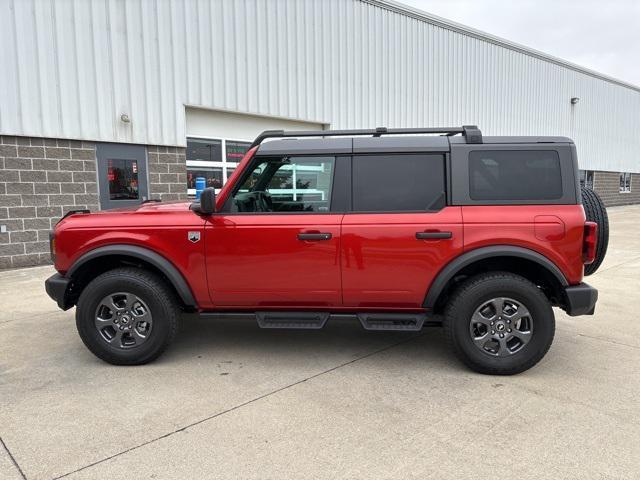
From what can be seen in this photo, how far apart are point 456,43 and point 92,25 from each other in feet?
36.5

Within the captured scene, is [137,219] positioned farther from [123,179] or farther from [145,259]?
[123,179]

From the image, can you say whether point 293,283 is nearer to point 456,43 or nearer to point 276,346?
point 276,346

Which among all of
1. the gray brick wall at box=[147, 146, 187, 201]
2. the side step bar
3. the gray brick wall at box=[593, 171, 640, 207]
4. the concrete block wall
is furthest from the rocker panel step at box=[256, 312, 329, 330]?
the gray brick wall at box=[593, 171, 640, 207]

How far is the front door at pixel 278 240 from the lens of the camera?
3.61m

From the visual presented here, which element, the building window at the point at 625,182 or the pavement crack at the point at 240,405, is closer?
the pavement crack at the point at 240,405

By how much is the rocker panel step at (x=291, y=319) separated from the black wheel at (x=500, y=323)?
994 millimetres

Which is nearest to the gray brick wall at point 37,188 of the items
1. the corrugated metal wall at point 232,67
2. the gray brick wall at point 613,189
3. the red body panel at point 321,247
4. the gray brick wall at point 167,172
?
the corrugated metal wall at point 232,67

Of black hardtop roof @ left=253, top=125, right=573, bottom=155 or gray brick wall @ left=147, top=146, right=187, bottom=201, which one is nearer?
black hardtop roof @ left=253, top=125, right=573, bottom=155

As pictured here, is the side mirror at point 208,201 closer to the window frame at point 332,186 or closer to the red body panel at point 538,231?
the window frame at point 332,186

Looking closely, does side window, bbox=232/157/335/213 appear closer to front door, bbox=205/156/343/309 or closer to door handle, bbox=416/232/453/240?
front door, bbox=205/156/343/309

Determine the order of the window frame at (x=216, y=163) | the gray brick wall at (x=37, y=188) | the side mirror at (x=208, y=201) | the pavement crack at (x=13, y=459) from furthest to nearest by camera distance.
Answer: the window frame at (x=216, y=163)
the gray brick wall at (x=37, y=188)
the side mirror at (x=208, y=201)
the pavement crack at (x=13, y=459)

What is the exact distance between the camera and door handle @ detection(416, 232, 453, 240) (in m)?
3.49

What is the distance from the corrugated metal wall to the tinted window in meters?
6.66

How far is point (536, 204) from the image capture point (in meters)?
3.48
